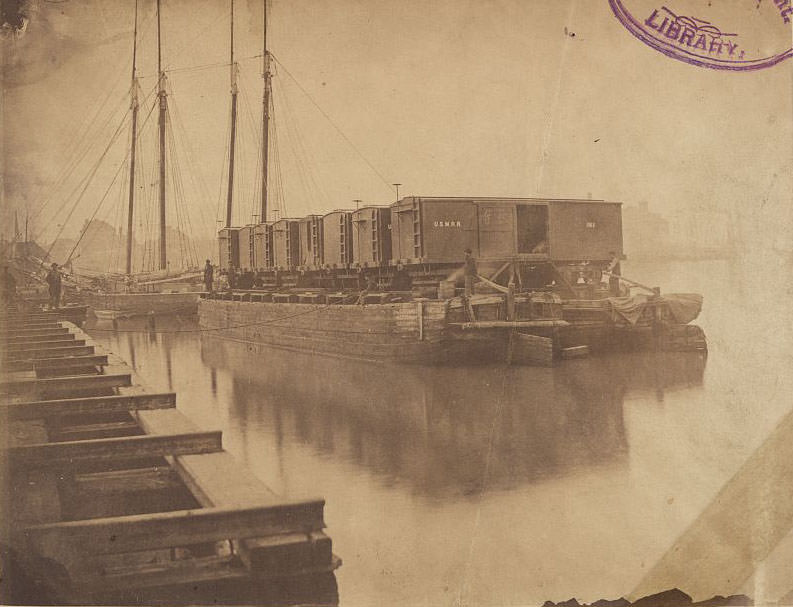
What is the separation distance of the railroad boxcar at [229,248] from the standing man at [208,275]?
0.10m

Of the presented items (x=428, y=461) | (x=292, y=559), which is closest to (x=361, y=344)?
(x=428, y=461)

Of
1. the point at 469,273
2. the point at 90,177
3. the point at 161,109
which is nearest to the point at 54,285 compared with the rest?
the point at 90,177

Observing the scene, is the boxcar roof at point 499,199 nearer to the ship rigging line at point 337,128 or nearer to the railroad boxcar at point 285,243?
the ship rigging line at point 337,128

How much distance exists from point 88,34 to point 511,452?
320cm

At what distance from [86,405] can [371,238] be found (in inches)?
168

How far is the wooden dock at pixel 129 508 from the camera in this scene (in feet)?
9.70

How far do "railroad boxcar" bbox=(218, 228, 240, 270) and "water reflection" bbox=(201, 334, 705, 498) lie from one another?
80 centimetres

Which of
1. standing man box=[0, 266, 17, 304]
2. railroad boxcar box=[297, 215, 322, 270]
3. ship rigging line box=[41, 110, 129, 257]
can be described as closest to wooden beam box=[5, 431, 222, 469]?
standing man box=[0, 266, 17, 304]

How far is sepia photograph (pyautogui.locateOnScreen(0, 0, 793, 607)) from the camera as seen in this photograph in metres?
3.48

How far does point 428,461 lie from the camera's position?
3967mm

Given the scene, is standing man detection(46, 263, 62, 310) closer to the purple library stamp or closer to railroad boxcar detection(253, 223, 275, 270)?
railroad boxcar detection(253, 223, 275, 270)

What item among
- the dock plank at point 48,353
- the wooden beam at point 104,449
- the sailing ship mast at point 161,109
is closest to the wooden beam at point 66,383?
the dock plank at point 48,353

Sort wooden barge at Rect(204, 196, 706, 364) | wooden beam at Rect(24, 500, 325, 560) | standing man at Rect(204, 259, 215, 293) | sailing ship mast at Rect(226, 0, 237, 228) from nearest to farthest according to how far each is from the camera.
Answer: wooden beam at Rect(24, 500, 325, 560)
sailing ship mast at Rect(226, 0, 237, 228)
wooden barge at Rect(204, 196, 706, 364)
standing man at Rect(204, 259, 215, 293)

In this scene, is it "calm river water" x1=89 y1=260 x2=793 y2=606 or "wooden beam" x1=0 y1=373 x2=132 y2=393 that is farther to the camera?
"wooden beam" x1=0 y1=373 x2=132 y2=393
